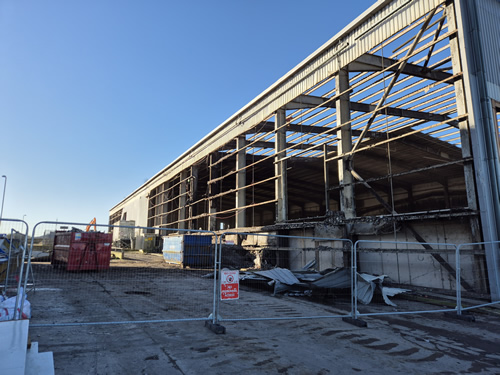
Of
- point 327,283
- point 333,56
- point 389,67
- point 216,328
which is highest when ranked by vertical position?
point 333,56

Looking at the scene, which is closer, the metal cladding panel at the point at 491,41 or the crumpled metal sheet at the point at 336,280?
the crumpled metal sheet at the point at 336,280

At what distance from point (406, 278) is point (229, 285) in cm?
896

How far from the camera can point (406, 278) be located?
12.8 meters

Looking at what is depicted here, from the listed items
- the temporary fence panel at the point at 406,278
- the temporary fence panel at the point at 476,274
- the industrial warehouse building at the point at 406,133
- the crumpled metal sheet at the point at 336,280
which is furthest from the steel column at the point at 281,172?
the temporary fence panel at the point at 476,274

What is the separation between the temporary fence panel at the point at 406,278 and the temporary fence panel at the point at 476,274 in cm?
34

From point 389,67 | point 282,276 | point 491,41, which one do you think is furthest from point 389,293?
point 491,41

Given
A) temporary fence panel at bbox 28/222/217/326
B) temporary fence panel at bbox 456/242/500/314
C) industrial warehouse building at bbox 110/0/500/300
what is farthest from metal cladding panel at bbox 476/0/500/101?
temporary fence panel at bbox 28/222/217/326

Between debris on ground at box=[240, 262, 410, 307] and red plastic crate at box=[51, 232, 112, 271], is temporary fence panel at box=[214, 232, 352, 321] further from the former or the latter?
red plastic crate at box=[51, 232, 112, 271]

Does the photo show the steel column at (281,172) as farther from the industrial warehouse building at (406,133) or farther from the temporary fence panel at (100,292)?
the temporary fence panel at (100,292)

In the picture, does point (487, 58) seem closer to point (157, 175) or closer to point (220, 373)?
point (220, 373)

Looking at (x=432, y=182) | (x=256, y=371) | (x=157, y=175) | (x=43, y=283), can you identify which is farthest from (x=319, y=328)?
(x=157, y=175)

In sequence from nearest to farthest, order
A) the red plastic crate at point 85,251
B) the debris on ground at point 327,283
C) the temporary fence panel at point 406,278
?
the temporary fence panel at point 406,278 < the debris on ground at point 327,283 < the red plastic crate at point 85,251

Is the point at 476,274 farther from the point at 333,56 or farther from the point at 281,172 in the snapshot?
the point at 281,172

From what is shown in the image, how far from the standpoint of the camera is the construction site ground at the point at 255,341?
4621 mm
